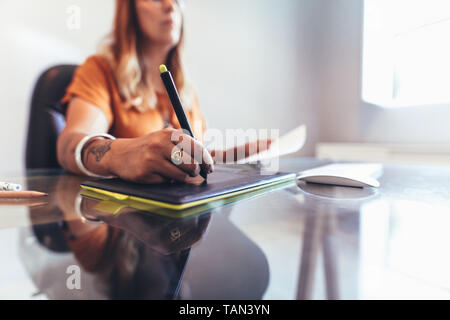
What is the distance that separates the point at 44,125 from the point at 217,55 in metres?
1.01

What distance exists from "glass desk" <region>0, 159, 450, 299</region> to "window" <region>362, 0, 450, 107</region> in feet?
4.92

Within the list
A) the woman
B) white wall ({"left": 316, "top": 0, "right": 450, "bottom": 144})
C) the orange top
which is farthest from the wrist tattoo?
white wall ({"left": 316, "top": 0, "right": 450, "bottom": 144})

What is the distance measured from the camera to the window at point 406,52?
52.4 inches

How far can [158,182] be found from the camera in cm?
32

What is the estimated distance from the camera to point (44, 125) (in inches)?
32.2

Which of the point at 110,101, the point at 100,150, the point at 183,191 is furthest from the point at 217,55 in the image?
the point at 183,191

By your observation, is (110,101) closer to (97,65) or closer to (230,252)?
(97,65)

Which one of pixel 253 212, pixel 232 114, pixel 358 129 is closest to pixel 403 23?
pixel 358 129

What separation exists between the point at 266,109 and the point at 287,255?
1.68m

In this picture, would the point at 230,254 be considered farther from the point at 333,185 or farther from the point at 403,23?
the point at 403,23

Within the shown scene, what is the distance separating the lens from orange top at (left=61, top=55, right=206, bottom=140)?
0.77 metres

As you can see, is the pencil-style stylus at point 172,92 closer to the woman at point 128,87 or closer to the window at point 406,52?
the woman at point 128,87

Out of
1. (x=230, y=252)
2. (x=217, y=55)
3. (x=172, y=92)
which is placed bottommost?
(x=230, y=252)

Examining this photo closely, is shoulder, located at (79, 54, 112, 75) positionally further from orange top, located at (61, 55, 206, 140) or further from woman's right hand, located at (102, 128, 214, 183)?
woman's right hand, located at (102, 128, 214, 183)
